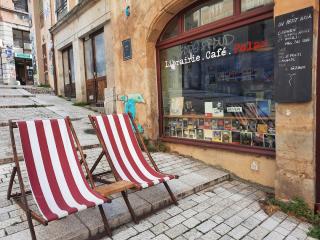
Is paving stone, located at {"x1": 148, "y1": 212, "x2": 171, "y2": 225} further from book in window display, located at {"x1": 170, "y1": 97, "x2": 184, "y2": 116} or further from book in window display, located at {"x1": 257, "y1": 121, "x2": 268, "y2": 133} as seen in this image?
book in window display, located at {"x1": 170, "y1": 97, "x2": 184, "y2": 116}

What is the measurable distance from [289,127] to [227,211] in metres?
1.25

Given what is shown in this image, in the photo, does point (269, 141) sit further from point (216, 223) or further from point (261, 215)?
point (216, 223)

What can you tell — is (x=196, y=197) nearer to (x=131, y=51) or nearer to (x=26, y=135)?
(x=26, y=135)

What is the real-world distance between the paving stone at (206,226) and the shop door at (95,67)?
7.22 m

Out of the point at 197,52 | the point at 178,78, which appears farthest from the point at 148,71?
the point at 197,52

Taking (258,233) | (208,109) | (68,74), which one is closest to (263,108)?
(208,109)

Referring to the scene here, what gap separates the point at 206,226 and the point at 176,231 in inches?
13.5

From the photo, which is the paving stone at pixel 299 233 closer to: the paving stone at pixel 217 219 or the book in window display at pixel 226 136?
the paving stone at pixel 217 219

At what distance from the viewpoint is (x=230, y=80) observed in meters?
4.41

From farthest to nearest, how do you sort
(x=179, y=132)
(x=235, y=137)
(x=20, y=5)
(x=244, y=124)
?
(x=20, y=5)
(x=179, y=132)
(x=235, y=137)
(x=244, y=124)

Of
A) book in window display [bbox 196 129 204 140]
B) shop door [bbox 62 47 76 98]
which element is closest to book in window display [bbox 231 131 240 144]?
book in window display [bbox 196 129 204 140]

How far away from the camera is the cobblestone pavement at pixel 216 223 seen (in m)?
2.77

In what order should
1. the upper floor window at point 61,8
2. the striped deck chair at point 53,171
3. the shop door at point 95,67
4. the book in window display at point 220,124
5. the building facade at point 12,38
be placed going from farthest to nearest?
the building facade at point 12,38
the upper floor window at point 61,8
the shop door at point 95,67
the book in window display at point 220,124
the striped deck chair at point 53,171

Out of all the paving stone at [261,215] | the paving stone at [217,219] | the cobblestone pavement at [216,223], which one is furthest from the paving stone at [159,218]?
the paving stone at [261,215]
